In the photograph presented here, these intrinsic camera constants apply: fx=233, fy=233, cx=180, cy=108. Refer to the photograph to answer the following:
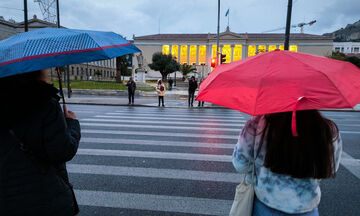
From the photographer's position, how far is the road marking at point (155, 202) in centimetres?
309

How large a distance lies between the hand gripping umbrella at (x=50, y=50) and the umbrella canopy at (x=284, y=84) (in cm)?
86

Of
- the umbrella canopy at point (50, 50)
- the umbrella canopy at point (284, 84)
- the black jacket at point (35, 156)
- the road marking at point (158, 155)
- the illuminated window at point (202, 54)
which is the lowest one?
the road marking at point (158, 155)

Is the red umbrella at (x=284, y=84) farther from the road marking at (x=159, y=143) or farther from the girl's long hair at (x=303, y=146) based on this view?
the road marking at (x=159, y=143)

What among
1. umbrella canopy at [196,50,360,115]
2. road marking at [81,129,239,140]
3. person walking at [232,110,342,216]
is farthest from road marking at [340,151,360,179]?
umbrella canopy at [196,50,360,115]

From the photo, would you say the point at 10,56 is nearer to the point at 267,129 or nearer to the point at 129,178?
the point at 267,129

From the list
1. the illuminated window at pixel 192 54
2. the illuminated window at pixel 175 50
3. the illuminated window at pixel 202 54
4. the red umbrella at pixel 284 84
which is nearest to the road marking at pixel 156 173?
the red umbrella at pixel 284 84

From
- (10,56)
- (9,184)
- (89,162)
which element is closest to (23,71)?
(10,56)

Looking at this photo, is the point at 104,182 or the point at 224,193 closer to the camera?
the point at 224,193

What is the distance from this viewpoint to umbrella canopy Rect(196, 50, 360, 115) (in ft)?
4.17

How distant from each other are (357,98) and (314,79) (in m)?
0.30

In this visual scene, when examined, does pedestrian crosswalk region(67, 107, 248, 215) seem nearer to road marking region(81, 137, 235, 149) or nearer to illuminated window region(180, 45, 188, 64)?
road marking region(81, 137, 235, 149)

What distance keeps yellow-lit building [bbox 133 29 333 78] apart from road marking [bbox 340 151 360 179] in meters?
61.4

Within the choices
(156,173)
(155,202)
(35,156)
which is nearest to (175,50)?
(156,173)

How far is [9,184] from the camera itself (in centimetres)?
143
